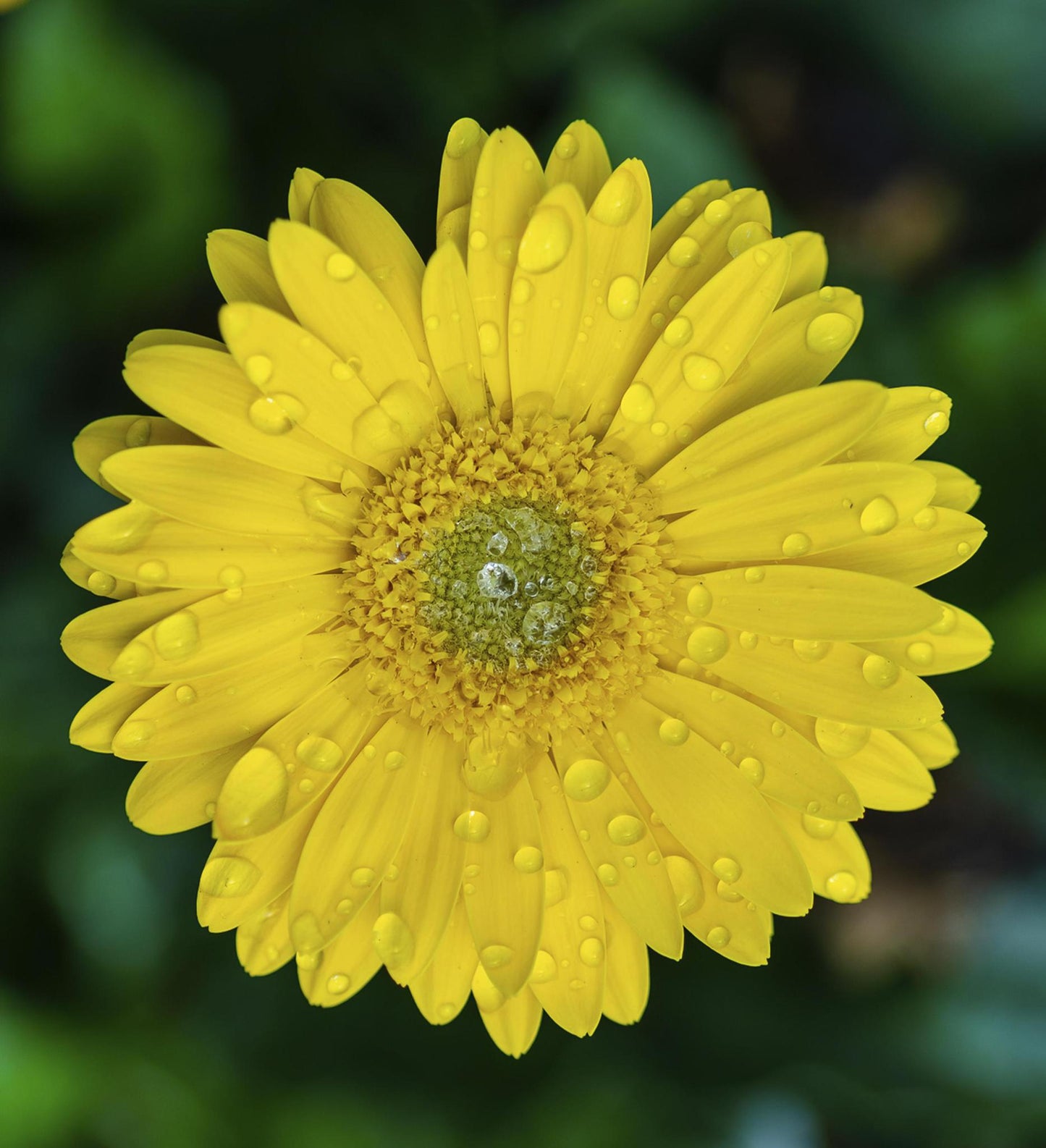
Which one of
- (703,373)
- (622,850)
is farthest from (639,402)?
(622,850)

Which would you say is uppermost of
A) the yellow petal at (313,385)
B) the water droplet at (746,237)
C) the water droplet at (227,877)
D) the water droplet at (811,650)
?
the water droplet at (746,237)

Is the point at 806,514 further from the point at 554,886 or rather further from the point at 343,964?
the point at 343,964

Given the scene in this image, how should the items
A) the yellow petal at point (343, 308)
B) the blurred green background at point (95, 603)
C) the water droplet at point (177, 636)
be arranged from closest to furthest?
1. the yellow petal at point (343, 308)
2. the water droplet at point (177, 636)
3. the blurred green background at point (95, 603)

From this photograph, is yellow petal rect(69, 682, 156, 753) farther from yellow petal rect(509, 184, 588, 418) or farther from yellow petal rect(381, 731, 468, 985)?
yellow petal rect(509, 184, 588, 418)

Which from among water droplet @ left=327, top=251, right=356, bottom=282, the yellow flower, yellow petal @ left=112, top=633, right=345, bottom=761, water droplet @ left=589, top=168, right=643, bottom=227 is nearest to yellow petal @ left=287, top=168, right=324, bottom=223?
the yellow flower

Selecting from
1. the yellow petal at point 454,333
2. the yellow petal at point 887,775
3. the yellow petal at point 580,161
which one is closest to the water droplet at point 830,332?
the yellow petal at point 580,161

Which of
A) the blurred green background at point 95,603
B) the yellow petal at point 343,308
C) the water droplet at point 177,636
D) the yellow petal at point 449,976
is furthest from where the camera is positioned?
the blurred green background at point 95,603

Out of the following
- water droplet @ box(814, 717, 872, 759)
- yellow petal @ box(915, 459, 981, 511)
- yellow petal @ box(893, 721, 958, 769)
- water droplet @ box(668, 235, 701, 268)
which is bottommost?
water droplet @ box(814, 717, 872, 759)

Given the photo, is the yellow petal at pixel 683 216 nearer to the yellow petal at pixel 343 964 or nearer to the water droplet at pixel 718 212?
the water droplet at pixel 718 212
